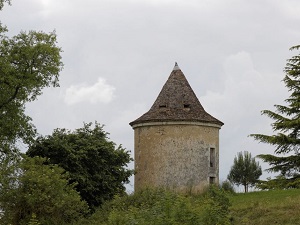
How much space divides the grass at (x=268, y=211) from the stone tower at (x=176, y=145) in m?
7.60

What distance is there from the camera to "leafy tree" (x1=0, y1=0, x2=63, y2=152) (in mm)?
33125

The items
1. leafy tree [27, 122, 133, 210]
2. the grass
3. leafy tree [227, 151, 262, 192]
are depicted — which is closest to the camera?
the grass

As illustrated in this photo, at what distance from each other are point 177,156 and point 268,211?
1166 centimetres

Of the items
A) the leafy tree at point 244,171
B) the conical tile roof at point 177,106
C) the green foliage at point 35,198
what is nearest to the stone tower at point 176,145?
the conical tile roof at point 177,106

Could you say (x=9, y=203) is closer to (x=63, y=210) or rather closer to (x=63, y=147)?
(x=63, y=210)

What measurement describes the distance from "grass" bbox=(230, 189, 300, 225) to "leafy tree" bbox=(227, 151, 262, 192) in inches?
925

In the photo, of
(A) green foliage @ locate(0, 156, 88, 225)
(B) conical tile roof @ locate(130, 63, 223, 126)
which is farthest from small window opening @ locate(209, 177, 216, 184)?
(A) green foliage @ locate(0, 156, 88, 225)

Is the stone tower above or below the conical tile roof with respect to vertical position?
below

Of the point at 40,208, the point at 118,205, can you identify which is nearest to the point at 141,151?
the point at 118,205

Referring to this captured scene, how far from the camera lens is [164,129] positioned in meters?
36.4

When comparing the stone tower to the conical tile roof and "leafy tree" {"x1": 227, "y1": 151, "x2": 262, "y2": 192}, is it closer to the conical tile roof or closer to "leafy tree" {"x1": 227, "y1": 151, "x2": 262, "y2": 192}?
the conical tile roof

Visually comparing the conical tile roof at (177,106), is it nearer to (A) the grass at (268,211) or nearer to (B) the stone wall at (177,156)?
(B) the stone wall at (177,156)

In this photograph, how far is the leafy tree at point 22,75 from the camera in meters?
33.1

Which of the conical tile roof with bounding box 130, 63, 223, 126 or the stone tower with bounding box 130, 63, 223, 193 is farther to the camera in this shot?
the conical tile roof with bounding box 130, 63, 223, 126
